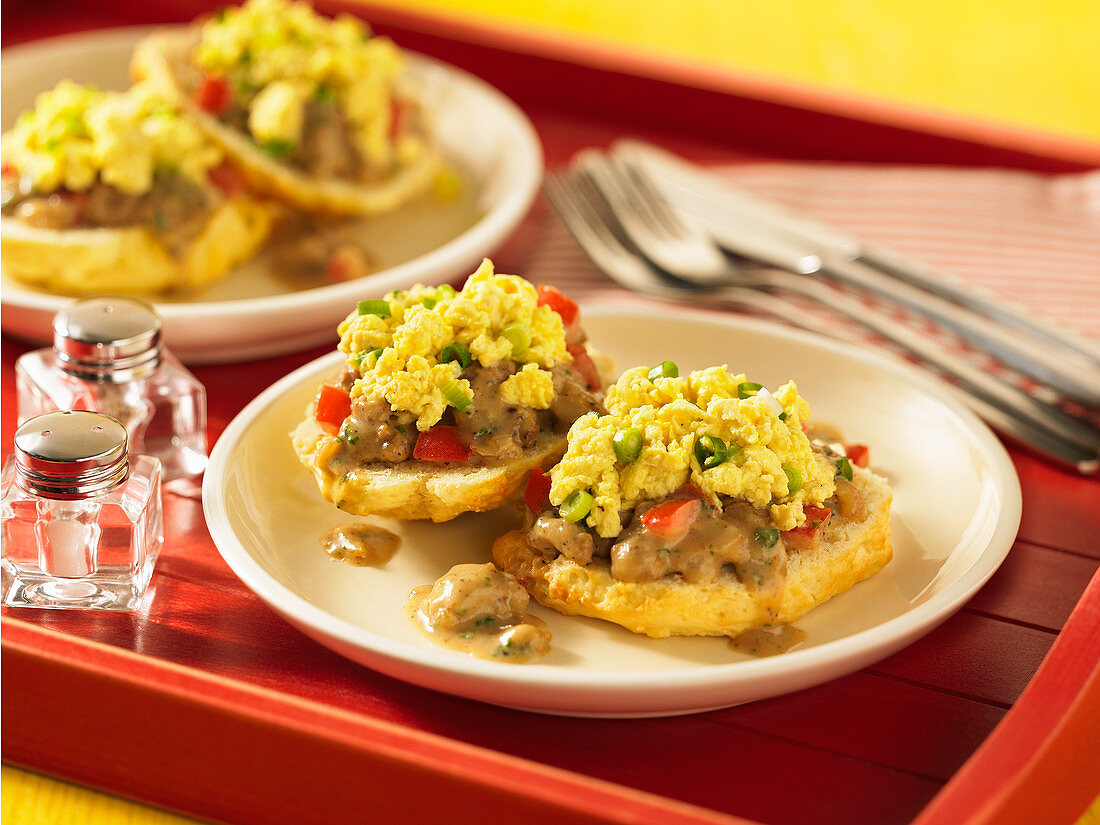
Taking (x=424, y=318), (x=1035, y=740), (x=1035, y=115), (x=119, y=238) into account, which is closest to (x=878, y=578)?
(x=1035, y=740)

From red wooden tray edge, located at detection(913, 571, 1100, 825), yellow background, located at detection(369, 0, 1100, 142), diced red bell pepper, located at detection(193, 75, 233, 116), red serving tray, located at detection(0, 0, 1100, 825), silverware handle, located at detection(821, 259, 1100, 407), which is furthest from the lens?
yellow background, located at detection(369, 0, 1100, 142)

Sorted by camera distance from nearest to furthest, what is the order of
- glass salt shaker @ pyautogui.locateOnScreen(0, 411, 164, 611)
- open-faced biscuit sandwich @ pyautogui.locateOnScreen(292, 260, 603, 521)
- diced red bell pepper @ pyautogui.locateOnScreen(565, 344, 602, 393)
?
1. glass salt shaker @ pyautogui.locateOnScreen(0, 411, 164, 611)
2. open-faced biscuit sandwich @ pyautogui.locateOnScreen(292, 260, 603, 521)
3. diced red bell pepper @ pyautogui.locateOnScreen(565, 344, 602, 393)

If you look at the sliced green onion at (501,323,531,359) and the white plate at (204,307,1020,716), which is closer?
the white plate at (204,307,1020,716)

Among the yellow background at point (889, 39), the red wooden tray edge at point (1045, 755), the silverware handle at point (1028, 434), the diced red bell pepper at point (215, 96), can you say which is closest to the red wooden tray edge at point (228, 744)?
the red wooden tray edge at point (1045, 755)

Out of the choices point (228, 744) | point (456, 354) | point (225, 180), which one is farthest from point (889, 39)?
point (228, 744)

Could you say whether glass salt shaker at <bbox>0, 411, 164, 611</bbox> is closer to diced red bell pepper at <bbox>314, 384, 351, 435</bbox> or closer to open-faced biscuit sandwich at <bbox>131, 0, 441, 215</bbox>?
diced red bell pepper at <bbox>314, 384, 351, 435</bbox>

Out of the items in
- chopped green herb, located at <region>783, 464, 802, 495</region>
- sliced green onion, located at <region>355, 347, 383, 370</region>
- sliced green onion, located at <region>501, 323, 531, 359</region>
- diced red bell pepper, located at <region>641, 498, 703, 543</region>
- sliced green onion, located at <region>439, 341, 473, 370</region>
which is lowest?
diced red bell pepper, located at <region>641, 498, 703, 543</region>

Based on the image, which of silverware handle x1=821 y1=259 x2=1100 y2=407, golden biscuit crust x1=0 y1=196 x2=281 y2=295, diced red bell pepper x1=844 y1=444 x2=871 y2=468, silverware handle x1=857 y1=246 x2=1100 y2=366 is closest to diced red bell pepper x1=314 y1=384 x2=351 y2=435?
diced red bell pepper x1=844 y1=444 x2=871 y2=468

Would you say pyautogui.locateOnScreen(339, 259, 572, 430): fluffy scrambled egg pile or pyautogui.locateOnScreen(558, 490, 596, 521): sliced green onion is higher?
pyautogui.locateOnScreen(339, 259, 572, 430): fluffy scrambled egg pile
